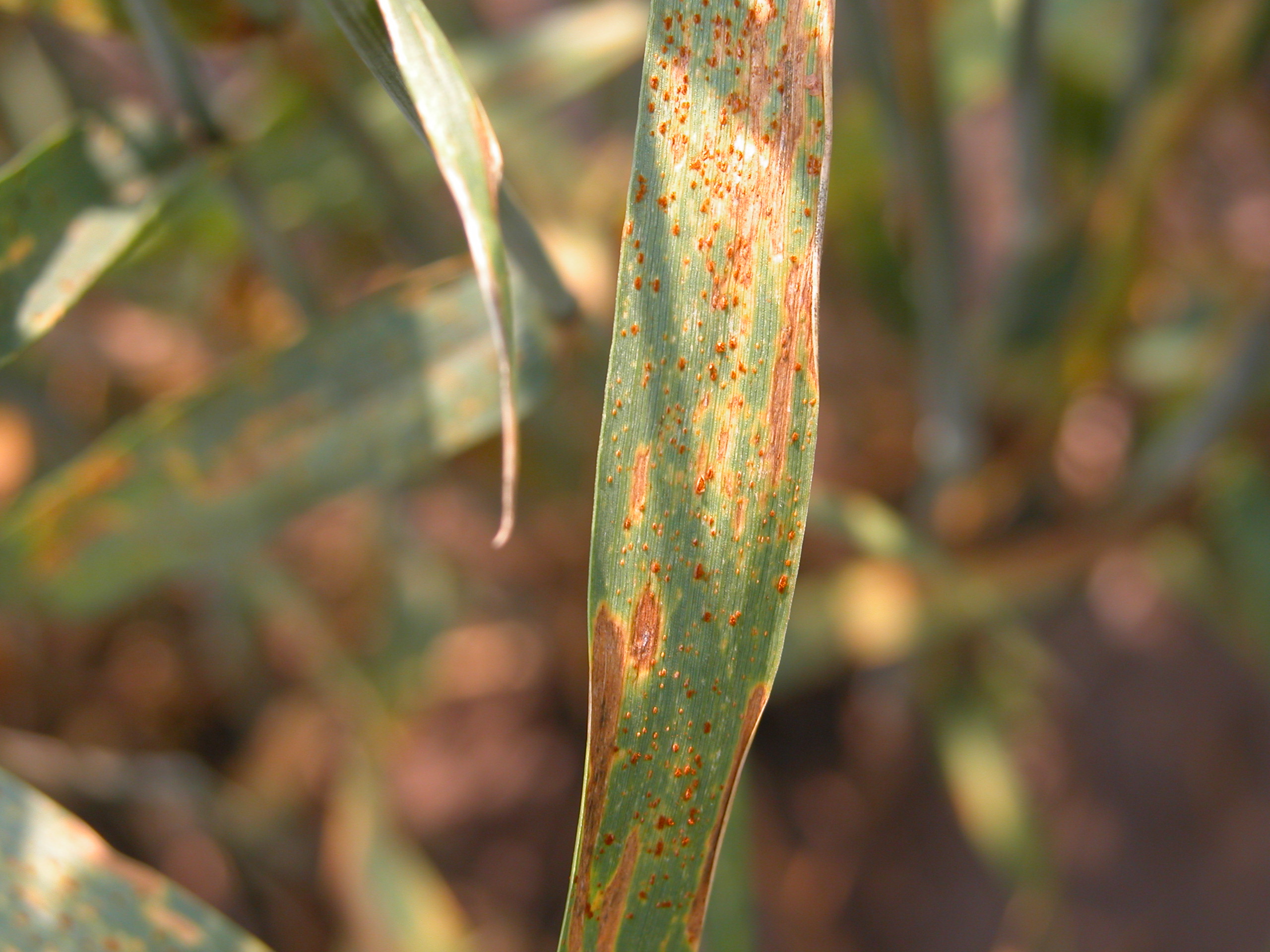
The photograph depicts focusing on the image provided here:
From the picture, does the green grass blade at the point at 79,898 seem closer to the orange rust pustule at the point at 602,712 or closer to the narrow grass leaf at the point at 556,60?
the orange rust pustule at the point at 602,712

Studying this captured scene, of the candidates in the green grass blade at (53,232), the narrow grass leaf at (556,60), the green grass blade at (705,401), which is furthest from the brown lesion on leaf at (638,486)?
the narrow grass leaf at (556,60)

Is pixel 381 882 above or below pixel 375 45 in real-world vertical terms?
below

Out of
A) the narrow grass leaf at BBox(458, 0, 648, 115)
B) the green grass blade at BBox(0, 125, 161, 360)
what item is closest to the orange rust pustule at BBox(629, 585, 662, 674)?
the green grass blade at BBox(0, 125, 161, 360)

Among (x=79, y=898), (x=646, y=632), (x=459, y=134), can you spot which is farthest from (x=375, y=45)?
(x=79, y=898)

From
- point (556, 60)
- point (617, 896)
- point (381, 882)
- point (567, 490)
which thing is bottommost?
point (381, 882)

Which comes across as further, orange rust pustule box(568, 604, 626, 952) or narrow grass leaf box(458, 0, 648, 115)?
narrow grass leaf box(458, 0, 648, 115)

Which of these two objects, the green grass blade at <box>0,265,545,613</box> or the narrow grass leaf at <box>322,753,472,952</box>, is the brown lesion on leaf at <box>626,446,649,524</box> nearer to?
the green grass blade at <box>0,265,545,613</box>

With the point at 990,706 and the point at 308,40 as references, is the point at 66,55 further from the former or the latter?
the point at 990,706

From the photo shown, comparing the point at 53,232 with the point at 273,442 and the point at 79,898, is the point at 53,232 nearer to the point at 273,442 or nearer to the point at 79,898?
the point at 273,442
